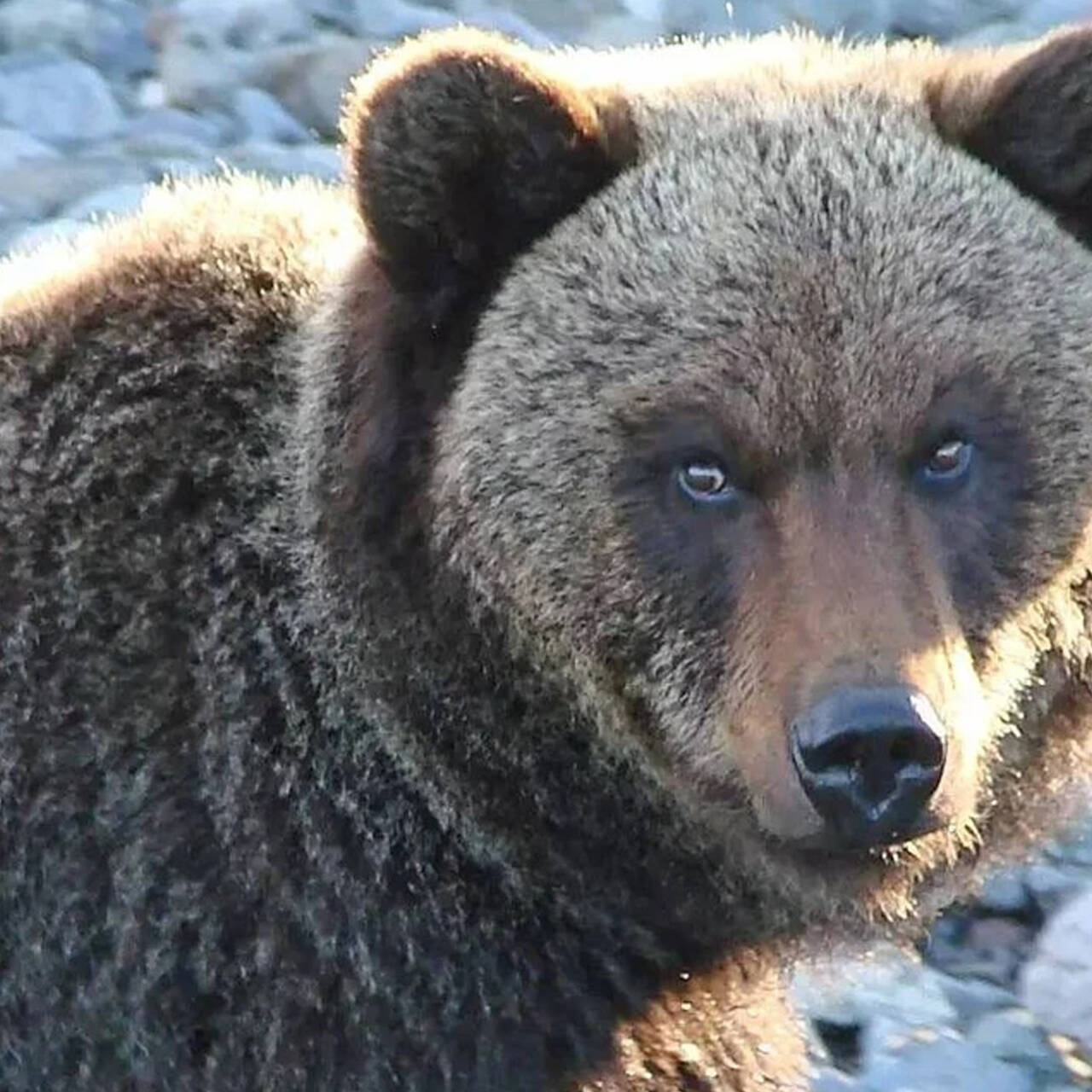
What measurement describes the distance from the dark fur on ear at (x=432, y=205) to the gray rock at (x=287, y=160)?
183 inches

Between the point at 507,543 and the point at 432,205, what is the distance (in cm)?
61

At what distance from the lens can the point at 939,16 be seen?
12.3 metres

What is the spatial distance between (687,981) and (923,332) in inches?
53.8

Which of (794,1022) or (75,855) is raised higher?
(75,855)

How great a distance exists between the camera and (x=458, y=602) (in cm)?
562

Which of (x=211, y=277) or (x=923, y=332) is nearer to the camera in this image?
(x=923, y=332)

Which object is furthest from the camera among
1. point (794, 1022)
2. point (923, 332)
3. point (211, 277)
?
point (794, 1022)

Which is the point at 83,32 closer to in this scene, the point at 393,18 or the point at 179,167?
the point at 393,18

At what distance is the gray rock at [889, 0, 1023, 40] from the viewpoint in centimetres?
1220

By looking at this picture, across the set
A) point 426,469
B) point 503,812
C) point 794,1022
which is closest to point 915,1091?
point 794,1022

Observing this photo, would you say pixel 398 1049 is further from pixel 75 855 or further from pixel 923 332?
pixel 923 332

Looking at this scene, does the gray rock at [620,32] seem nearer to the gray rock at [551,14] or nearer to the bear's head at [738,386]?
the gray rock at [551,14]

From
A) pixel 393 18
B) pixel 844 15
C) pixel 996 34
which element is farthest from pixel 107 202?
pixel 996 34

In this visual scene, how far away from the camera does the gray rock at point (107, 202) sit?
988 centimetres
